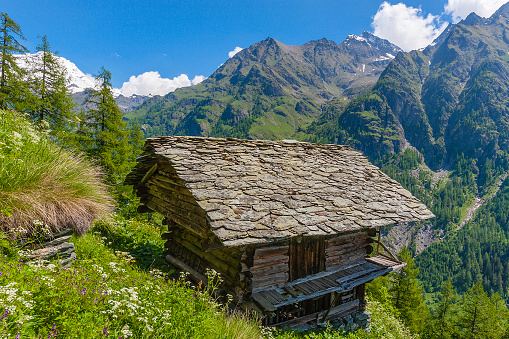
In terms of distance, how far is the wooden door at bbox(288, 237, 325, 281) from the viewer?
8.27 m

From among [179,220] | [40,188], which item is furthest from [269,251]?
[40,188]

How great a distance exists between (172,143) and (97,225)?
14.3 ft

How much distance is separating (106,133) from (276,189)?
13.3 metres

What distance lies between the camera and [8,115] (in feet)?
22.6

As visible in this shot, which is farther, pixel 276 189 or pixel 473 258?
pixel 473 258

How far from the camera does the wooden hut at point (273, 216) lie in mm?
6879

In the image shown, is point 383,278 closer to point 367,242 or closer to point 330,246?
point 367,242

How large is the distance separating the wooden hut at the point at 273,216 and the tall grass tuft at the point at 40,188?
7.14ft

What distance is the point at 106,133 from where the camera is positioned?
16719 mm

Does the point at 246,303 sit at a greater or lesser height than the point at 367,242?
lesser

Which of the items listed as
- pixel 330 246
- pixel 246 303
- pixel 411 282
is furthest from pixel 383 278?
pixel 246 303

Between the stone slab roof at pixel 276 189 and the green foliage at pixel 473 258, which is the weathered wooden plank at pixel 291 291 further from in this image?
the green foliage at pixel 473 258

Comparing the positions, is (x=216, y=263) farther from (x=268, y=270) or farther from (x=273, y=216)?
(x=273, y=216)

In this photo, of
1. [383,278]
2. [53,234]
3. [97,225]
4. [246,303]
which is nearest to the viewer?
[53,234]
